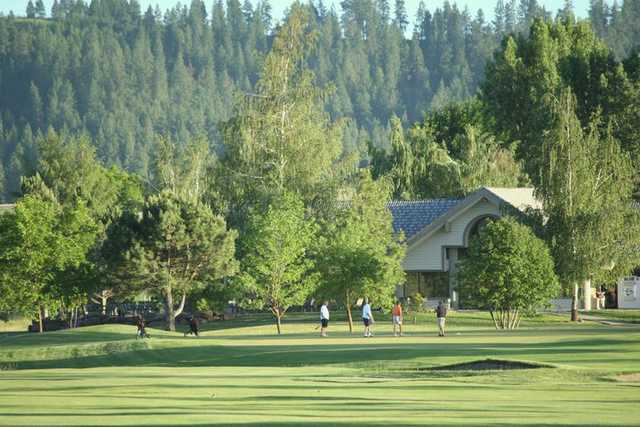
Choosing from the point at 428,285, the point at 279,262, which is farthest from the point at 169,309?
the point at 428,285

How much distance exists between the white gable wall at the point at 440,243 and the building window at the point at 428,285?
1.09 m

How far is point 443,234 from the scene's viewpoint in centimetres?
7581

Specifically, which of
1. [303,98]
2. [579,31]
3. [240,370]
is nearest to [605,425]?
[240,370]

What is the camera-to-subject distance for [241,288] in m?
65.6

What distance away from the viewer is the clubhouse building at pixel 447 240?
7456 centimetres

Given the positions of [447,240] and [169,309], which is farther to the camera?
[447,240]

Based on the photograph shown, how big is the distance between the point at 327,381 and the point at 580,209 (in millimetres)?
37256

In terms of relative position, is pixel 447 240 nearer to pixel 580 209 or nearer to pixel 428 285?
pixel 428 285

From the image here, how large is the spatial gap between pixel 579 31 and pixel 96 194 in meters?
48.0

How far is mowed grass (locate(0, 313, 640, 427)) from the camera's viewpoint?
798 inches

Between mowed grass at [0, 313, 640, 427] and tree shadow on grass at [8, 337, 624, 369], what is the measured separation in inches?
2.7

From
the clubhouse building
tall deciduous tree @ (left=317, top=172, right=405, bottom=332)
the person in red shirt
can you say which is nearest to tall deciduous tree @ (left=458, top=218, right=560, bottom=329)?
the person in red shirt

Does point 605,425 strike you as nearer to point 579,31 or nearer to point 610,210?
point 610,210

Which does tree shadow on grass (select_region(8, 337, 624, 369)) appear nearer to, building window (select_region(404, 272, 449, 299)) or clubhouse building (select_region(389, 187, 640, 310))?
clubhouse building (select_region(389, 187, 640, 310))
